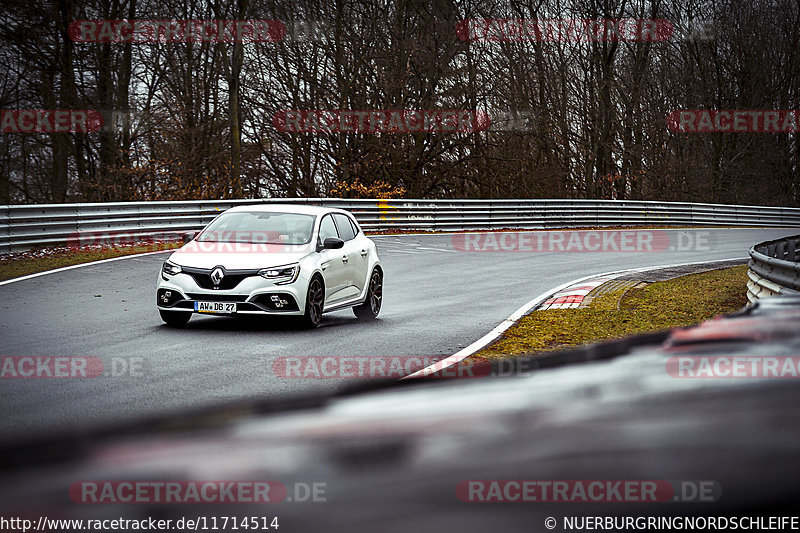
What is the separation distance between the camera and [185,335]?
1039 cm

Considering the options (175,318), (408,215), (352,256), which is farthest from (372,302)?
(408,215)

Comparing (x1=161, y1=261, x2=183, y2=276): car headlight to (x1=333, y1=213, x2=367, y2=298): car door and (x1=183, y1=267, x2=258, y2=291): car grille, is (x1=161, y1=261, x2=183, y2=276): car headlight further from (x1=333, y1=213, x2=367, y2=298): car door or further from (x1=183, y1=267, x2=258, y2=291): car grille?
(x1=333, y1=213, x2=367, y2=298): car door

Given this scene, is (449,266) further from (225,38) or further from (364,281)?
(225,38)

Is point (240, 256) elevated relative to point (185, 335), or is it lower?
elevated

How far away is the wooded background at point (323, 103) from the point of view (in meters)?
31.2

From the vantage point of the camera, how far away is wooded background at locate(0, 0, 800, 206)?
31.2 meters

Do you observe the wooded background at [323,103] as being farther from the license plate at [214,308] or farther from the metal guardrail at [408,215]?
the license plate at [214,308]

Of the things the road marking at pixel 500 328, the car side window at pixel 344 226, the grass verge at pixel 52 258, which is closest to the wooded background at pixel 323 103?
the grass verge at pixel 52 258

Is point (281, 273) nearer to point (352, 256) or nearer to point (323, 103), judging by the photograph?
point (352, 256)

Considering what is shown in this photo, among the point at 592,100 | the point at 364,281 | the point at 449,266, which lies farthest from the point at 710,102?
the point at 364,281

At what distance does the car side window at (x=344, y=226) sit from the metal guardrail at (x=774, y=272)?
5468 mm

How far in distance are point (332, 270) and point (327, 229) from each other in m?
0.86

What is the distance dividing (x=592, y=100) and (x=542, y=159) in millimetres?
6815

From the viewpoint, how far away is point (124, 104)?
107 feet
